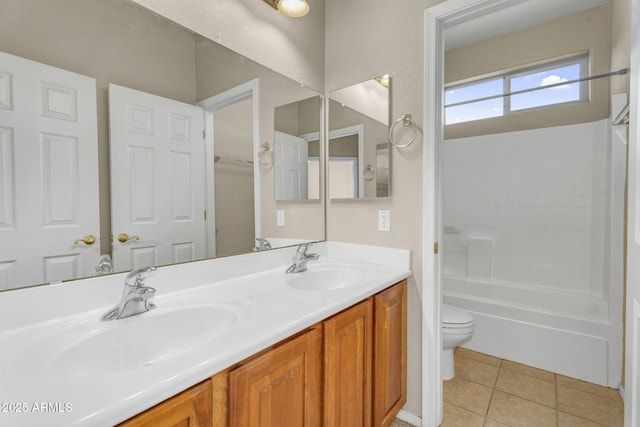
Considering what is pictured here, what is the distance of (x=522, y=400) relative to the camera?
168 cm

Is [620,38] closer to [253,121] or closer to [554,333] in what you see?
[554,333]

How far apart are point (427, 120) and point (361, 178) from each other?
47 centimetres

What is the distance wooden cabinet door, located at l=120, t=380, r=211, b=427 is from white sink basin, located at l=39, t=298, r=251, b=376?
0.09 meters

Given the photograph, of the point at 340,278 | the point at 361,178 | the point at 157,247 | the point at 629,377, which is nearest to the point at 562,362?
the point at 629,377

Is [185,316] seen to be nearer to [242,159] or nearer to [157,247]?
[157,247]

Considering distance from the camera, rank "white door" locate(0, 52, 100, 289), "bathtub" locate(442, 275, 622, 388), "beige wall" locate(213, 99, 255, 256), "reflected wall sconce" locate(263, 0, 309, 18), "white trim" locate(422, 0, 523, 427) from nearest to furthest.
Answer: "white door" locate(0, 52, 100, 289)
"beige wall" locate(213, 99, 255, 256)
"white trim" locate(422, 0, 523, 427)
"reflected wall sconce" locate(263, 0, 309, 18)
"bathtub" locate(442, 275, 622, 388)

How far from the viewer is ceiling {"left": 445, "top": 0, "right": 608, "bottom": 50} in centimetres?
222

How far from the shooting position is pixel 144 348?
829 millimetres

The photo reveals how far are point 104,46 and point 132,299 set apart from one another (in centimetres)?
81

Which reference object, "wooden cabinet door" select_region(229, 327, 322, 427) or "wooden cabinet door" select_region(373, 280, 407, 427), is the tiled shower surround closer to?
"wooden cabinet door" select_region(373, 280, 407, 427)

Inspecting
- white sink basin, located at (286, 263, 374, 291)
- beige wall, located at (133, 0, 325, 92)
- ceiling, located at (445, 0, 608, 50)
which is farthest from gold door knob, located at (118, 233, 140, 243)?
ceiling, located at (445, 0, 608, 50)

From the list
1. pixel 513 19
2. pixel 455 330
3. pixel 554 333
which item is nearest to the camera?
pixel 455 330

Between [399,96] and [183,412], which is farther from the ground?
[399,96]

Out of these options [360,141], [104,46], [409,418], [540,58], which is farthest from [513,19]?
[409,418]
